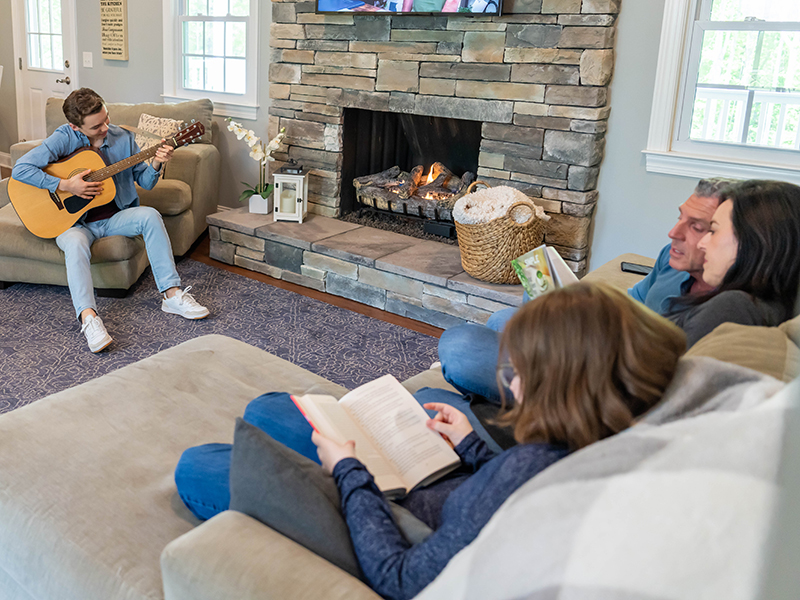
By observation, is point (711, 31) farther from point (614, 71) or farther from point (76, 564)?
point (76, 564)

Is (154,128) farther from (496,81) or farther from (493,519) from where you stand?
(493,519)

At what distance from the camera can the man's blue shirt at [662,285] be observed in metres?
1.63

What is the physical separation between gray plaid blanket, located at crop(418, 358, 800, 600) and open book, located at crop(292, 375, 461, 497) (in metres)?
0.41

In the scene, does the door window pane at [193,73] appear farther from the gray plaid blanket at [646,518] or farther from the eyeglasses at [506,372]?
the gray plaid blanket at [646,518]

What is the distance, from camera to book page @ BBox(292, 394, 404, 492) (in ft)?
3.61

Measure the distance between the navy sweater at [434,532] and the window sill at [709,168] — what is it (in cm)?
225

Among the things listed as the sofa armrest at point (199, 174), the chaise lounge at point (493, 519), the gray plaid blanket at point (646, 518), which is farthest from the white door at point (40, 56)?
the gray plaid blanket at point (646, 518)

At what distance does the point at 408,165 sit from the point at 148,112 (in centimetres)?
158

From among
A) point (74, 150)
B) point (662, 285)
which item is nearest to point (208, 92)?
point (74, 150)

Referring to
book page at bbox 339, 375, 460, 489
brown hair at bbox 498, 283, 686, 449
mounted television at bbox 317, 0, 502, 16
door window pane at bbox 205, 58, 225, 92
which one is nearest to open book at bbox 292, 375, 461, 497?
book page at bbox 339, 375, 460, 489

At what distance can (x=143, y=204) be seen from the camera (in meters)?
3.46

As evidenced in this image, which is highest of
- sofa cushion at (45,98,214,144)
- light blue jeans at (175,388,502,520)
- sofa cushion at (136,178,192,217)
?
sofa cushion at (45,98,214,144)

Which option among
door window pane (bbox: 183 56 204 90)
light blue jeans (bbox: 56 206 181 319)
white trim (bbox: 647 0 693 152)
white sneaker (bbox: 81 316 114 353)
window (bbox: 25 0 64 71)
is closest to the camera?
white sneaker (bbox: 81 316 114 353)

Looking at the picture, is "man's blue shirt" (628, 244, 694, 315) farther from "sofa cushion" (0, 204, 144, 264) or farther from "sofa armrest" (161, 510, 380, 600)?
"sofa cushion" (0, 204, 144, 264)
